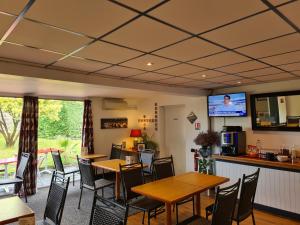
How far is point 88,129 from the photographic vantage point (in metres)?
5.77

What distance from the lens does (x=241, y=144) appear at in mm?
4355

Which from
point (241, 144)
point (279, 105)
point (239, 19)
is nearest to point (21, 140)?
point (241, 144)

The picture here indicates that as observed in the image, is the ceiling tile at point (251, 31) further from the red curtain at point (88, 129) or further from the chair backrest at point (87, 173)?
the red curtain at point (88, 129)

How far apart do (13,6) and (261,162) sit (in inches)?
153

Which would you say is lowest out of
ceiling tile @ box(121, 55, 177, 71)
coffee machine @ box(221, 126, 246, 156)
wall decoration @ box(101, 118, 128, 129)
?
coffee machine @ box(221, 126, 246, 156)

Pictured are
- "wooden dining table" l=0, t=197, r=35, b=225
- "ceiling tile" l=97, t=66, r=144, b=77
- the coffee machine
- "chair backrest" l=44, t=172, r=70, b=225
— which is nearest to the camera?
"wooden dining table" l=0, t=197, r=35, b=225

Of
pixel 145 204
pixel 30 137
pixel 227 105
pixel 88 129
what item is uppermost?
pixel 227 105

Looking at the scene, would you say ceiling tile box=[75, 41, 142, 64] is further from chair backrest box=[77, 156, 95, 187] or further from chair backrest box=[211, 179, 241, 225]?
chair backrest box=[77, 156, 95, 187]

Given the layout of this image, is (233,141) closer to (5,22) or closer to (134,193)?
(134,193)

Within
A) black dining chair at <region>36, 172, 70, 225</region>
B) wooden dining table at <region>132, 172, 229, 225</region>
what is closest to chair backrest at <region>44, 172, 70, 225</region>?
black dining chair at <region>36, 172, 70, 225</region>

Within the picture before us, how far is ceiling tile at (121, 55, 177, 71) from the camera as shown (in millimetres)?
2438

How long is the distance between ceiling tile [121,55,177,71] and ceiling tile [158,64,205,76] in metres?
0.16

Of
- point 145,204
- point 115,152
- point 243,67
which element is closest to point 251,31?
point 243,67

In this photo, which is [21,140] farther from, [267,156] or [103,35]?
[267,156]
